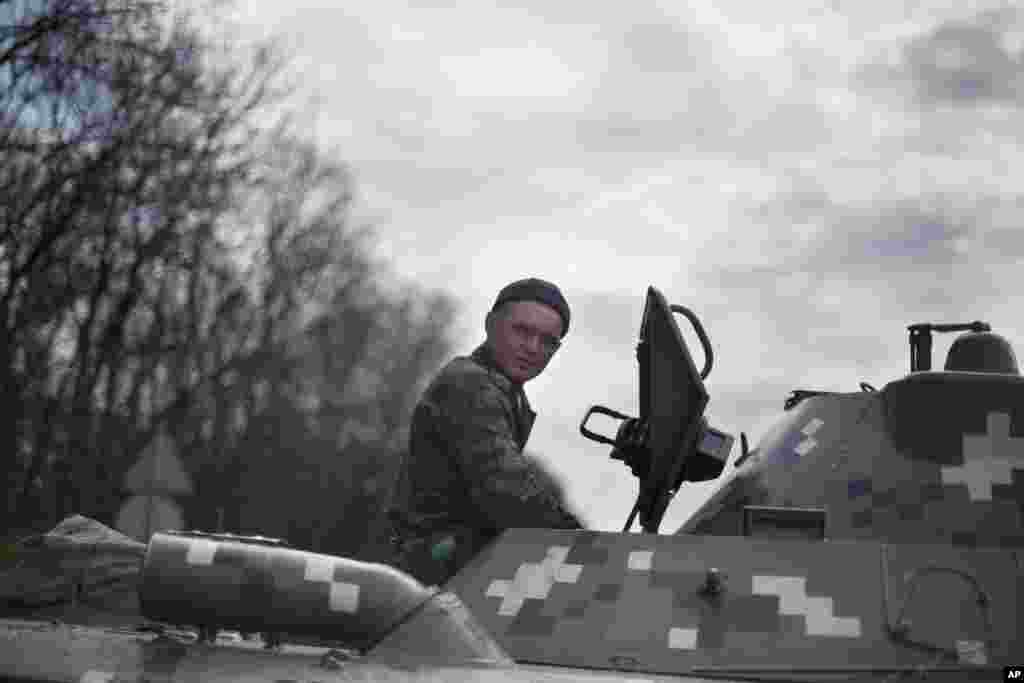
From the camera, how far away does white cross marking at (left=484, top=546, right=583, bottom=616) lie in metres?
5.00

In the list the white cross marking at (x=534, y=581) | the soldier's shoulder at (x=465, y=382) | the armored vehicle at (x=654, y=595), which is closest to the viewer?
the armored vehicle at (x=654, y=595)

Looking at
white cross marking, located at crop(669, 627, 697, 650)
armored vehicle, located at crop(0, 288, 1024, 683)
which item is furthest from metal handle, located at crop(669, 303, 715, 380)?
white cross marking, located at crop(669, 627, 697, 650)

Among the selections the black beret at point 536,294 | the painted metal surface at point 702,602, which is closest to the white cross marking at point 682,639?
the painted metal surface at point 702,602

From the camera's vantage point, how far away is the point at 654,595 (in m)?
4.89

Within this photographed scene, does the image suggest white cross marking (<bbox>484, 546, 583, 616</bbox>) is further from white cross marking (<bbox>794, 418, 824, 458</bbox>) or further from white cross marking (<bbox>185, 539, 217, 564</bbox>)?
white cross marking (<bbox>794, 418, 824, 458</bbox>)

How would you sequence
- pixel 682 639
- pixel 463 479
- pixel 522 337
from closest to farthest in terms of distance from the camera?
pixel 682 639, pixel 463 479, pixel 522 337

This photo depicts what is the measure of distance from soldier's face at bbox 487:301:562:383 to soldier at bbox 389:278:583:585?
0.41 ft

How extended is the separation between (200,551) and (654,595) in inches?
51.6

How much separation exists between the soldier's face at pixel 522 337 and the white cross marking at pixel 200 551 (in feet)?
6.63

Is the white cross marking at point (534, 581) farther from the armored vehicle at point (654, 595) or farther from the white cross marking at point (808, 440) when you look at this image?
the white cross marking at point (808, 440)

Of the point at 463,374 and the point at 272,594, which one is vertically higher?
the point at 463,374

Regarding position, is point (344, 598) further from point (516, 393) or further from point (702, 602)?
point (516, 393)

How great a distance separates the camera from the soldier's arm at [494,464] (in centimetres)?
566

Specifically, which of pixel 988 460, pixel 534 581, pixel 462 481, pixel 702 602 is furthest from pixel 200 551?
pixel 988 460
